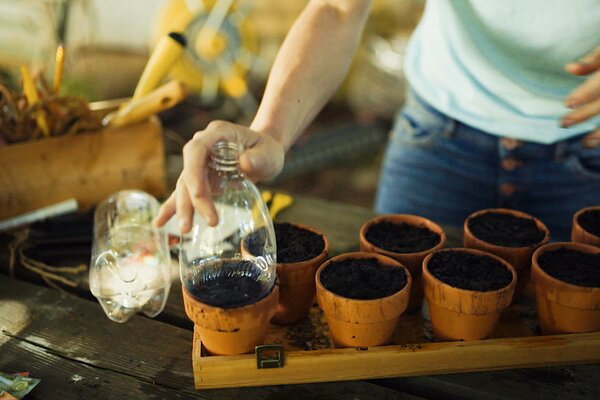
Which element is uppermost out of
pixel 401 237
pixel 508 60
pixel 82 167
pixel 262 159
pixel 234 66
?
pixel 508 60

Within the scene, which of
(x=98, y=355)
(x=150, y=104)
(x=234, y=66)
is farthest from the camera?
(x=234, y=66)

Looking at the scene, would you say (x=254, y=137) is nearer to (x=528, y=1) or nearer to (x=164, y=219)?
(x=164, y=219)

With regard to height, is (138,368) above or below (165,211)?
below

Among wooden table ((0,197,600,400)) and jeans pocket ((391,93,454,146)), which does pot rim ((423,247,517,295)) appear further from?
jeans pocket ((391,93,454,146))

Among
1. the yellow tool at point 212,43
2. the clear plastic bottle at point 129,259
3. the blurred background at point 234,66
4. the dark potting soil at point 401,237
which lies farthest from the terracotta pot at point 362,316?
the yellow tool at point 212,43

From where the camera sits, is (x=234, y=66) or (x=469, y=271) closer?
(x=469, y=271)

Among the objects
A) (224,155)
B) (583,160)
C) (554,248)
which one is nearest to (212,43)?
(583,160)

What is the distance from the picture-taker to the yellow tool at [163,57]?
1.30 m

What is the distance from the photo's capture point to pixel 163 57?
1306 mm

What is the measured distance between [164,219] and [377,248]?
32 centimetres

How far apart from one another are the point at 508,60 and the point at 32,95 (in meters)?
0.92

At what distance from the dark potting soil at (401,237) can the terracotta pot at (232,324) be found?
21cm

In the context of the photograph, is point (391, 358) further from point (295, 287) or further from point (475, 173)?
point (475, 173)

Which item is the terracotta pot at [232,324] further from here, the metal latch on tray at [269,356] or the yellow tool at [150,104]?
the yellow tool at [150,104]
